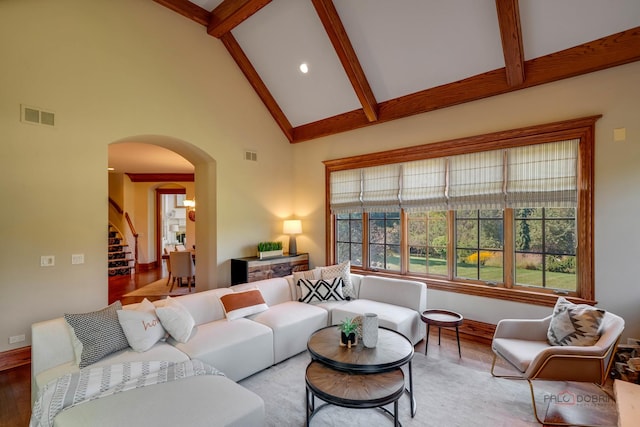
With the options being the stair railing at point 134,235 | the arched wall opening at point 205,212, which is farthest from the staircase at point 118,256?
the arched wall opening at point 205,212

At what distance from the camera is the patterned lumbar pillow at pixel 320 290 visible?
14.3ft

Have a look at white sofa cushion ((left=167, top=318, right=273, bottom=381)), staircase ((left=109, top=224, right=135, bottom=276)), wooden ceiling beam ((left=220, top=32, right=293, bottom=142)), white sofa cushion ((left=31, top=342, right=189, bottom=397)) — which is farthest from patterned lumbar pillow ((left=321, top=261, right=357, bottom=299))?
staircase ((left=109, top=224, right=135, bottom=276))

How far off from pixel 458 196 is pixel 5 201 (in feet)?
18.0

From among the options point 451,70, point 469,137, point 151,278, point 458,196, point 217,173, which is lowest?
point 151,278

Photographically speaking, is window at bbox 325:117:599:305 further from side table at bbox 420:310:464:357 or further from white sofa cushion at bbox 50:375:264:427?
white sofa cushion at bbox 50:375:264:427

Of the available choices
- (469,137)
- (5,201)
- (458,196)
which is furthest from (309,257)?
(5,201)

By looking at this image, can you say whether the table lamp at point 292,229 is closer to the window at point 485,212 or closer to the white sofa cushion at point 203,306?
the window at point 485,212

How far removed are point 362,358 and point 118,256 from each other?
28.2ft

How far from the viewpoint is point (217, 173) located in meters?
5.29

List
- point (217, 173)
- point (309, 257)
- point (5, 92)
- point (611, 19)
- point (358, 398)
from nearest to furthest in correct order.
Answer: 1. point (358, 398)
2. point (611, 19)
3. point (5, 92)
4. point (217, 173)
5. point (309, 257)

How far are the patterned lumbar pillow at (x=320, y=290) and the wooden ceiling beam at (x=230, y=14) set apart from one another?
3936mm

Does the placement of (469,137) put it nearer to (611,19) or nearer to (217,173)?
(611,19)

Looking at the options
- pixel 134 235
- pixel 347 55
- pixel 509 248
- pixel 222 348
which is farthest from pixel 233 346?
pixel 134 235

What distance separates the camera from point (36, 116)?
356 cm
